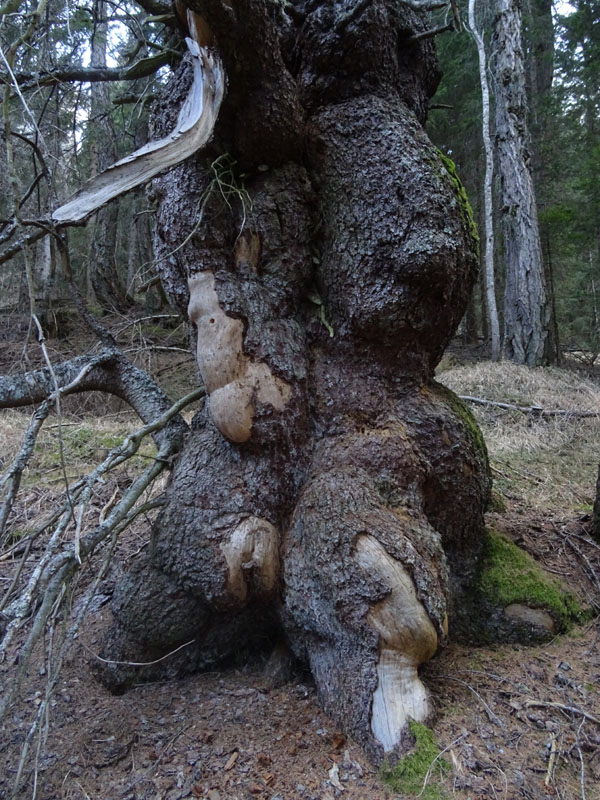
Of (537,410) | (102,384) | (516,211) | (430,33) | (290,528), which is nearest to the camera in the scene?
(290,528)

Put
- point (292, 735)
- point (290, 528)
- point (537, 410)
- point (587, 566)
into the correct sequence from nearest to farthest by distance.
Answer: point (292, 735)
point (290, 528)
point (587, 566)
point (537, 410)

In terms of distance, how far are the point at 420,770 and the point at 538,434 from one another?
414 centimetres

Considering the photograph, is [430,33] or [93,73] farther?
[93,73]

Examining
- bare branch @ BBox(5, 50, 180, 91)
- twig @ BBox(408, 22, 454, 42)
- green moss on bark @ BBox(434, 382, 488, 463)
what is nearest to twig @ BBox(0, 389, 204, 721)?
green moss on bark @ BBox(434, 382, 488, 463)

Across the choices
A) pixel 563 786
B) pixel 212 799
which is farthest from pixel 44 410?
pixel 563 786

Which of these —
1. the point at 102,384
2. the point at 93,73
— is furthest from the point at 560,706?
the point at 93,73

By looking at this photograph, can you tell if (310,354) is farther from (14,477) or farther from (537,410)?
(537,410)

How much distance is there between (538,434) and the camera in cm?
521

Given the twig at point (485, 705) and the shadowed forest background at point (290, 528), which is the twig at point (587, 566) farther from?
the twig at point (485, 705)

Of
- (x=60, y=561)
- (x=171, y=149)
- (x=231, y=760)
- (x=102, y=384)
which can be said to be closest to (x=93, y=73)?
(x=171, y=149)

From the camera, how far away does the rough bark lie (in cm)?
757

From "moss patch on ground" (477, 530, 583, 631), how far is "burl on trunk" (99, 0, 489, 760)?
12 cm

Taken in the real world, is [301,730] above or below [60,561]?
below

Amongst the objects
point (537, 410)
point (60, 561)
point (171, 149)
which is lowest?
point (537, 410)
